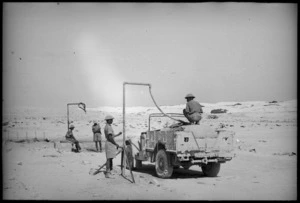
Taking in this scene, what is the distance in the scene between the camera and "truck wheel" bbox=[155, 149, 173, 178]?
11.3 metres

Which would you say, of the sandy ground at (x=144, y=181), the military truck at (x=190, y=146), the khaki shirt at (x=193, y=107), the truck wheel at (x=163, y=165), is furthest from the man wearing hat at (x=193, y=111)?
the truck wheel at (x=163, y=165)

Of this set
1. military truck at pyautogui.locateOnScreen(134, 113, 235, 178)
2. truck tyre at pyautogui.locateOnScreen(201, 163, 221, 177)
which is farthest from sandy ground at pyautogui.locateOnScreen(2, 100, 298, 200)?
military truck at pyautogui.locateOnScreen(134, 113, 235, 178)

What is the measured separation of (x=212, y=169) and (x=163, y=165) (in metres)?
1.55

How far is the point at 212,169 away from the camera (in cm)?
1214

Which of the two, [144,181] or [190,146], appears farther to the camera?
[144,181]

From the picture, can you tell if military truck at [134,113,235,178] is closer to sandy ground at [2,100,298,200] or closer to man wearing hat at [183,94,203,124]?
man wearing hat at [183,94,203,124]

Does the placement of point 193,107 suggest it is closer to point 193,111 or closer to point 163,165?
point 193,111

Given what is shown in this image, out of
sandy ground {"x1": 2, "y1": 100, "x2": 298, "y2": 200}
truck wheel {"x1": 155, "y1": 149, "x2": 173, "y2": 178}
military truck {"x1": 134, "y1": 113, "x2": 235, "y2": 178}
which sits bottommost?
sandy ground {"x1": 2, "y1": 100, "x2": 298, "y2": 200}

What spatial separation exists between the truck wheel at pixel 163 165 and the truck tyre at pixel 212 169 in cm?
146

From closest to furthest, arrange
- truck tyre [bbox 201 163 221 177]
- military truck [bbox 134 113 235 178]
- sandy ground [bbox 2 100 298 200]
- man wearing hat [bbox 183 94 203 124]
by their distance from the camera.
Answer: sandy ground [bbox 2 100 298 200]
military truck [bbox 134 113 235 178]
man wearing hat [bbox 183 94 203 124]
truck tyre [bbox 201 163 221 177]

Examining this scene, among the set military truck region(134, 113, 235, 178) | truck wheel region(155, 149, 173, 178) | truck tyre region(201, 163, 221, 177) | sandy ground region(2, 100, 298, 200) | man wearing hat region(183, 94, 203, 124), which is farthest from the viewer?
truck tyre region(201, 163, 221, 177)

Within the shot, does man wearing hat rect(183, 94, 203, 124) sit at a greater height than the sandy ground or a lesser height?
greater

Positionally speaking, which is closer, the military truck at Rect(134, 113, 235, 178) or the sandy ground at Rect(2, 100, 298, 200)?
the sandy ground at Rect(2, 100, 298, 200)

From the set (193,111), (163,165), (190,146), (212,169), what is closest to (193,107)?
(193,111)
